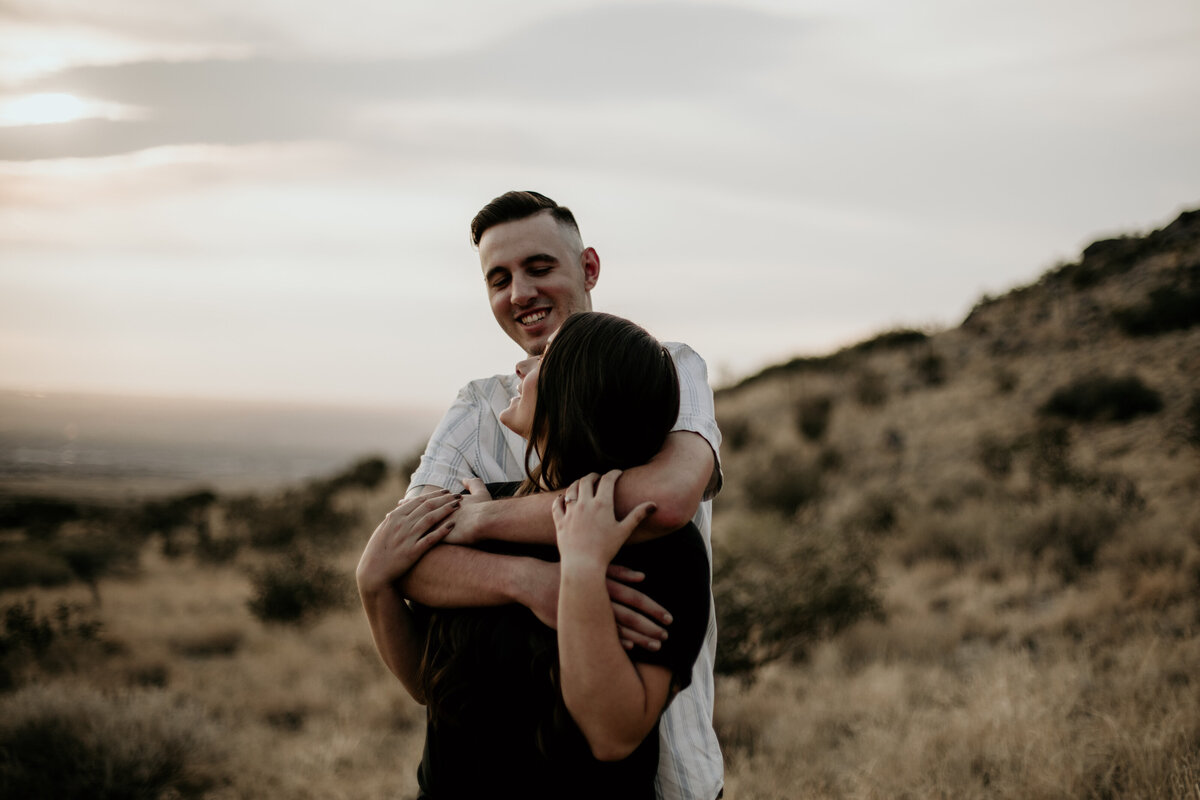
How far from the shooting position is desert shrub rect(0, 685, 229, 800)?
394cm

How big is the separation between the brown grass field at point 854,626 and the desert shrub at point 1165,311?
0.05 metres

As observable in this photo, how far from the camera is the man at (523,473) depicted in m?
1.51

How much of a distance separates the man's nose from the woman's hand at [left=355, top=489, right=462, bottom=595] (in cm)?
90

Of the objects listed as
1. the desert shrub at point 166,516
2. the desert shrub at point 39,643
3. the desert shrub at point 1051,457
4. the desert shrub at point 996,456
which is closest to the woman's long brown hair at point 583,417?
the desert shrub at point 39,643

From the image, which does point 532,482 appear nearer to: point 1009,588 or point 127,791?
point 127,791

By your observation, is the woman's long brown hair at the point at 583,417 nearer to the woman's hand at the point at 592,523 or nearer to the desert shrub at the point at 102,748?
the woman's hand at the point at 592,523

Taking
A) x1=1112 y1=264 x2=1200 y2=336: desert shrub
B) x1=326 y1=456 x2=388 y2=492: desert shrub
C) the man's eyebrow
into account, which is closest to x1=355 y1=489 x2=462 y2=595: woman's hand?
the man's eyebrow

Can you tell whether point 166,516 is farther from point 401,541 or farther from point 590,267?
point 401,541

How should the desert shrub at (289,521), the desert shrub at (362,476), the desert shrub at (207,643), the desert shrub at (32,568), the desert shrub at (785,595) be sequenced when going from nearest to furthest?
the desert shrub at (785,595), the desert shrub at (207,643), the desert shrub at (32,568), the desert shrub at (289,521), the desert shrub at (362,476)

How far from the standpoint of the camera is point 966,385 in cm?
1603

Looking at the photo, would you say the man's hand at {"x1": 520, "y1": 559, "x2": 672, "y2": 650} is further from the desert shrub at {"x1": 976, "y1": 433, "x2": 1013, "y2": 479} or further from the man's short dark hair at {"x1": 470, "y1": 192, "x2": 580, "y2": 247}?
the desert shrub at {"x1": 976, "y1": 433, "x2": 1013, "y2": 479}

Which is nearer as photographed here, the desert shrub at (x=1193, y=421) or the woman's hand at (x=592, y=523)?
the woman's hand at (x=592, y=523)

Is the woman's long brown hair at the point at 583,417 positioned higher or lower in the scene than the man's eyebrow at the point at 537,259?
lower

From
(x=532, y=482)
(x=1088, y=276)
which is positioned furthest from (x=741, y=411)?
(x=532, y=482)
